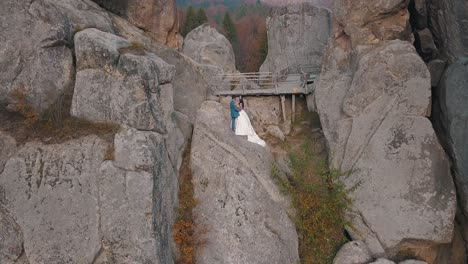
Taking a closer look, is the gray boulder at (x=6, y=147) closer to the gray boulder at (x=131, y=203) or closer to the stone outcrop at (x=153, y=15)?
the gray boulder at (x=131, y=203)

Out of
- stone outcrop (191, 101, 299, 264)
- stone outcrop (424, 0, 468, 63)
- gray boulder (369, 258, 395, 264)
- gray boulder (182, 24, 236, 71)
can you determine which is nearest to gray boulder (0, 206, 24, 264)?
stone outcrop (191, 101, 299, 264)

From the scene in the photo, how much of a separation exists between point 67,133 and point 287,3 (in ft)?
77.2

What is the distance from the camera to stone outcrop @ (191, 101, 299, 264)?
488 inches

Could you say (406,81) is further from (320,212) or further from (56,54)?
(56,54)

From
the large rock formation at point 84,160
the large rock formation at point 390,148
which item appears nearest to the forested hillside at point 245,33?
the large rock formation at point 390,148

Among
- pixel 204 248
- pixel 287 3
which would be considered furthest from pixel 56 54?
pixel 287 3

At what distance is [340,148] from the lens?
48.7 ft

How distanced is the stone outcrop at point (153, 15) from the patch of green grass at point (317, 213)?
28.1 ft

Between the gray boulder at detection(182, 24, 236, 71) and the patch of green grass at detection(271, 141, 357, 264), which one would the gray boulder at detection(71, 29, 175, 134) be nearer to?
the patch of green grass at detection(271, 141, 357, 264)

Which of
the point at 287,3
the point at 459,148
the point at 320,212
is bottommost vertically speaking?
the point at 320,212

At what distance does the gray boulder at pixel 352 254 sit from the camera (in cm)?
1277

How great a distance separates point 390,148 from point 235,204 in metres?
5.91

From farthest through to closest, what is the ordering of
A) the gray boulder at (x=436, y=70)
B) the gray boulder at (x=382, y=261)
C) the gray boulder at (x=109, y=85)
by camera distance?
the gray boulder at (x=436, y=70) → the gray boulder at (x=382, y=261) → the gray boulder at (x=109, y=85)

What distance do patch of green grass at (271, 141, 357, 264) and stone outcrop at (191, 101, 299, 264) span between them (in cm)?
38
